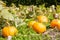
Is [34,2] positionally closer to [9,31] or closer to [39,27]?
[39,27]

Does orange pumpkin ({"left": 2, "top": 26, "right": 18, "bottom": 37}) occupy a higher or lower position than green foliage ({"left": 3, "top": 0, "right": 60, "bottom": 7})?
higher

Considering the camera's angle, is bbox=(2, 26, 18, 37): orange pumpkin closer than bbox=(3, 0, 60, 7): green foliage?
Yes

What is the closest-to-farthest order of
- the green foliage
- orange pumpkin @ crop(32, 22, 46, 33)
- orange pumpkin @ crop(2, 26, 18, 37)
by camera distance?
orange pumpkin @ crop(2, 26, 18, 37) < orange pumpkin @ crop(32, 22, 46, 33) < the green foliage

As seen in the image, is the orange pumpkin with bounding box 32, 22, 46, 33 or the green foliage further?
the green foliage

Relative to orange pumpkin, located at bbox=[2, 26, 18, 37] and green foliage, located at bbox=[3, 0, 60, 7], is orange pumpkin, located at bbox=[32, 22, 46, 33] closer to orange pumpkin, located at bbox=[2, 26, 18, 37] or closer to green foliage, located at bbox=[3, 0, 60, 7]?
orange pumpkin, located at bbox=[2, 26, 18, 37]

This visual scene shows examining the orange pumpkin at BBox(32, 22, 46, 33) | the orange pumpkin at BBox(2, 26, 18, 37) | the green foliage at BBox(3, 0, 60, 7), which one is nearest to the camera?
the orange pumpkin at BBox(2, 26, 18, 37)

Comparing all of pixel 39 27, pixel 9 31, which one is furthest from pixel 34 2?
pixel 9 31

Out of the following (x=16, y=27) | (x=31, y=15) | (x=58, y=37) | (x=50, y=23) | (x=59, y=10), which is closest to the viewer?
(x=58, y=37)

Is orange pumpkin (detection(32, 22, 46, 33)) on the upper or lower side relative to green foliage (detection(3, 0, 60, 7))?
upper

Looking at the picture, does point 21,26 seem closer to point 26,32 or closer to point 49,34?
point 26,32

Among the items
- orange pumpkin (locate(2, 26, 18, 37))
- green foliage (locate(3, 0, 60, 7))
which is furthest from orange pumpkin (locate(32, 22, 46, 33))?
green foliage (locate(3, 0, 60, 7))

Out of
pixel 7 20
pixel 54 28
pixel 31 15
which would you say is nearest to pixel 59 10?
pixel 31 15

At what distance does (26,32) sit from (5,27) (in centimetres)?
38

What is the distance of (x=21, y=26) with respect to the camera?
490 centimetres
